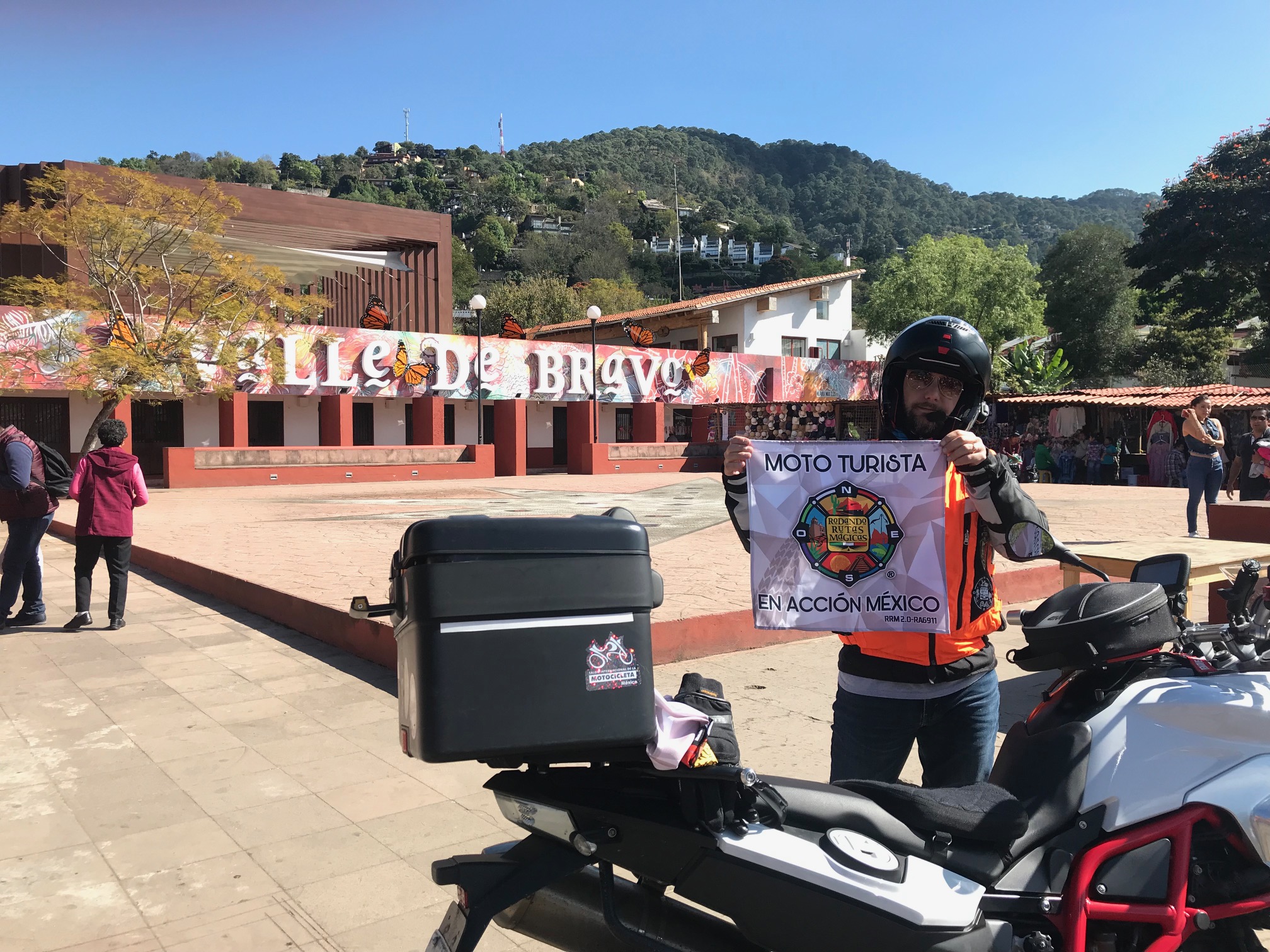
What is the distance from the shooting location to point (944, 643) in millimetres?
2346

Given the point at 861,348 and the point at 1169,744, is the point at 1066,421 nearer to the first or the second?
the point at 861,348

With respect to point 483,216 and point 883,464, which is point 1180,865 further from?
point 483,216

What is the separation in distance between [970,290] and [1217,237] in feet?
51.4

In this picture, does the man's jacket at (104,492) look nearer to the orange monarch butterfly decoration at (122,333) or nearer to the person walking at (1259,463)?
the person walking at (1259,463)

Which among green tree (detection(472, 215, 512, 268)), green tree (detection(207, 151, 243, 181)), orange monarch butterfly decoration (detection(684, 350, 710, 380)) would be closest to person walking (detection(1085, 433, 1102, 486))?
orange monarch butterfly decoration (detection(684, 350, 710, 380))

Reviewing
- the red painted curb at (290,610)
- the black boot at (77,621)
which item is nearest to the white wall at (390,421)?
the red painted curb at (290,610)

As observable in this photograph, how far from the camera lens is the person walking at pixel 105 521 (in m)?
7.48

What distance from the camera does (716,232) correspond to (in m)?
118

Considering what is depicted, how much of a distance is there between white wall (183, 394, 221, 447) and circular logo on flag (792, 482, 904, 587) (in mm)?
26833

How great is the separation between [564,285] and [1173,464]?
127 feet

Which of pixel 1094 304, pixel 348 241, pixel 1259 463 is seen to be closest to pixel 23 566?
pixel 1259 463

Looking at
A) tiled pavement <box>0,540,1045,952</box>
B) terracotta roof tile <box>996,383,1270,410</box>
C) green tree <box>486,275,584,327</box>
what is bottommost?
tiled pavement <box>0,540,1045,952</box>

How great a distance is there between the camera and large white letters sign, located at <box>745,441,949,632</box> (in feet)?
7.61

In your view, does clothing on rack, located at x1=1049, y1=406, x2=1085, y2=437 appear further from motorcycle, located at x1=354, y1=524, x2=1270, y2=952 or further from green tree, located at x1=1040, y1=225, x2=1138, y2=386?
motorcycle, located at x1=354, y1=524, x2=1270, y2=952
